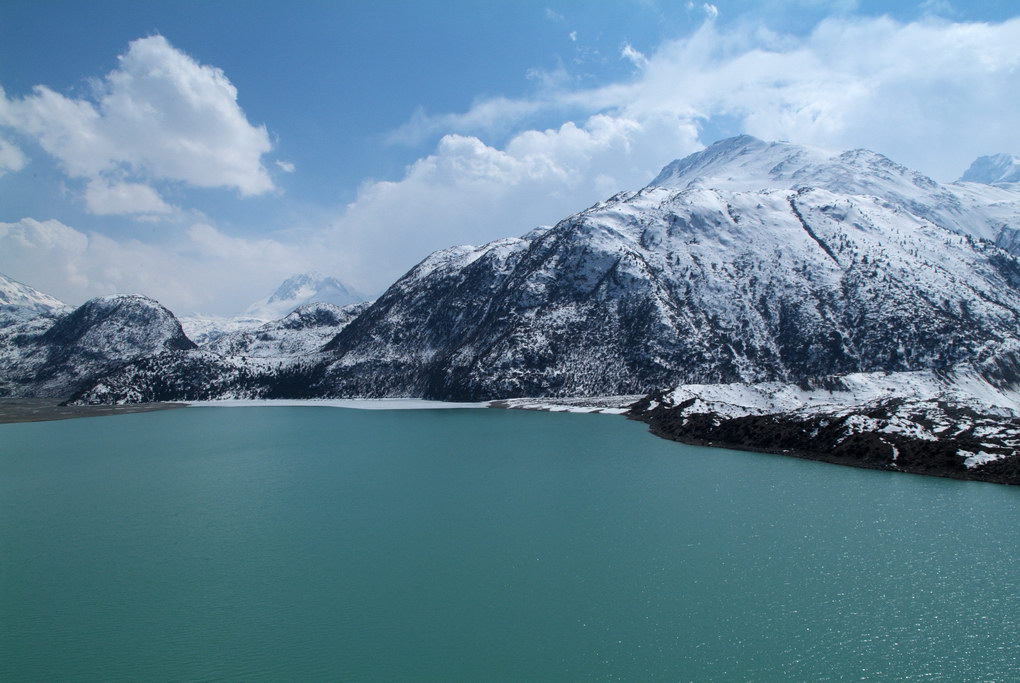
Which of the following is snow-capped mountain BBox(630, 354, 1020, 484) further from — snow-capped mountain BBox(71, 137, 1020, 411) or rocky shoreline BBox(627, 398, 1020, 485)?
snow-capped mountain BBox(71, 137, 1020, 411)

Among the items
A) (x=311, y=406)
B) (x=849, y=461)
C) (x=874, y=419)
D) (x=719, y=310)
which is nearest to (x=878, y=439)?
(x=849, y=461)

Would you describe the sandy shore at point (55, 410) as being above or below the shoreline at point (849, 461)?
below

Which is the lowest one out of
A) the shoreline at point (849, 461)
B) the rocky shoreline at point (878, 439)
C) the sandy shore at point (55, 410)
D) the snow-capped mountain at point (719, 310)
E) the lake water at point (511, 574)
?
the sandy shore at point (55, 410)

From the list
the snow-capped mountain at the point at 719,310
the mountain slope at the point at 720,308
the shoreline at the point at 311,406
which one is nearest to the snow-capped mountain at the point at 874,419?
the shoreline at the point at 311,406

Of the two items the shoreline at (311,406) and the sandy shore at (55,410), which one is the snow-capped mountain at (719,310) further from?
the sandy shore at (55,410)

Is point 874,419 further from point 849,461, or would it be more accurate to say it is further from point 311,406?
point 311,406

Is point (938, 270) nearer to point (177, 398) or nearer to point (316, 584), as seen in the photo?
point (316, 584)
